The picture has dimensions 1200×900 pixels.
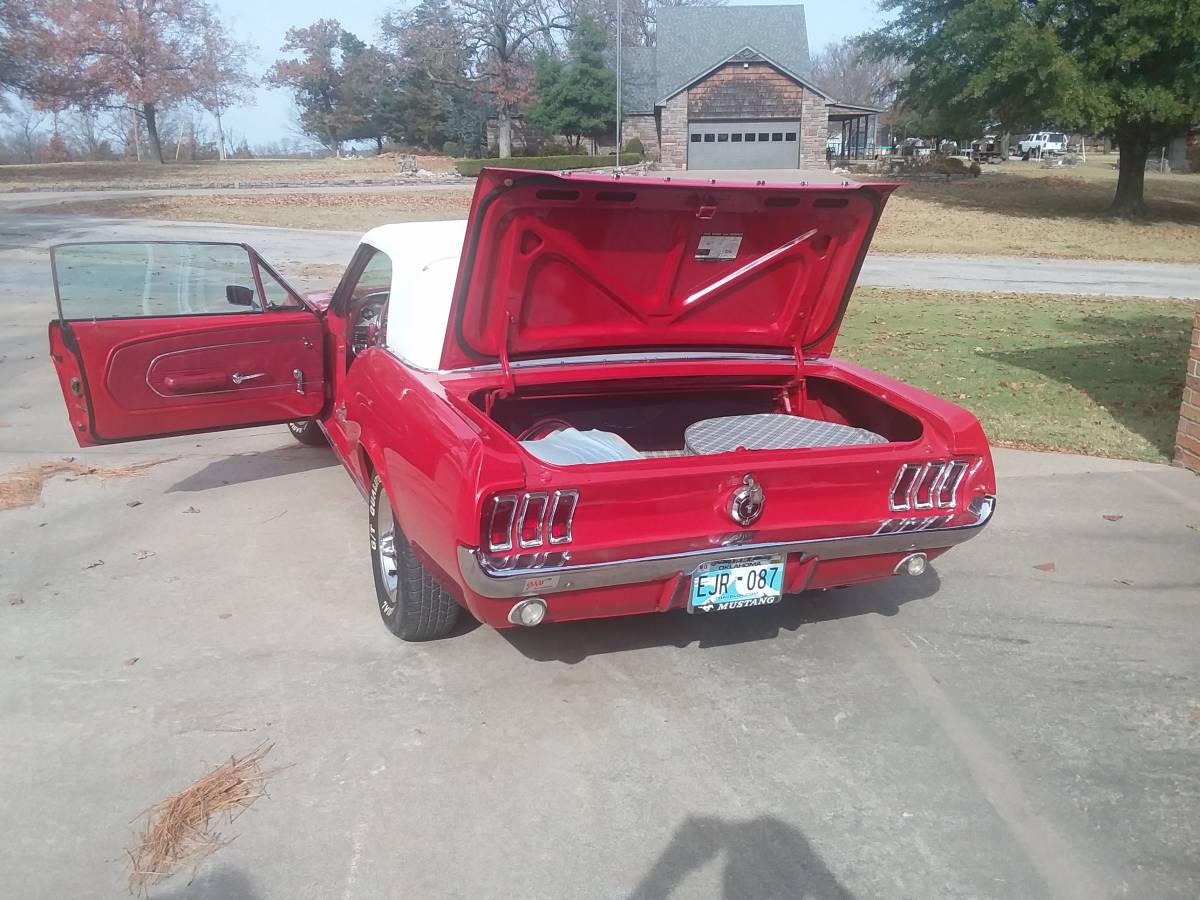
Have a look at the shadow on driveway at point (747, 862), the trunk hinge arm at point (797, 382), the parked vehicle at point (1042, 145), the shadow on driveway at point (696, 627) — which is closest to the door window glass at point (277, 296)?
the shadow on driveway at point (696, 627)

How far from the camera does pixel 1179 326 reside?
11.7m

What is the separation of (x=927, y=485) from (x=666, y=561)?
110 centimetres

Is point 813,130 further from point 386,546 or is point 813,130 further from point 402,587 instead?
point 402,587

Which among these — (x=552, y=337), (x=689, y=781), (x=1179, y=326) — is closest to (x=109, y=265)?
(x=552, y=337)

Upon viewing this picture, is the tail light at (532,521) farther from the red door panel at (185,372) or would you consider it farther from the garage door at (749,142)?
the garage door at (749,142)

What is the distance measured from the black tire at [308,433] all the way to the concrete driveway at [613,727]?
1416 mm

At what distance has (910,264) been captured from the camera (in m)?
19.0

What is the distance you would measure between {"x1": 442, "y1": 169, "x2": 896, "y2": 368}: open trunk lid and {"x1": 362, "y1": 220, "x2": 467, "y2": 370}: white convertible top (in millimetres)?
127

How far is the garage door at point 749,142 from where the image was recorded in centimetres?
4797

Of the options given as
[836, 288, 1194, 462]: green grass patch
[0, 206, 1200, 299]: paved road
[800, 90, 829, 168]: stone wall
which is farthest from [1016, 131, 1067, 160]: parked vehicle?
[836, 288, 1194, 462]: green grass patch

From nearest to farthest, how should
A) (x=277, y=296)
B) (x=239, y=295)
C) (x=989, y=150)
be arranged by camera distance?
(x=239, y=295) < (x=277, y=296) < (x=989, y=150)

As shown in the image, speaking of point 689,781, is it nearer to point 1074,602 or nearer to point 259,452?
point 1074,602

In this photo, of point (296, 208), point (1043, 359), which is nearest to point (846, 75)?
point (296, 208)

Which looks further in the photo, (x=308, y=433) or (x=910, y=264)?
(x=910, y=264)
